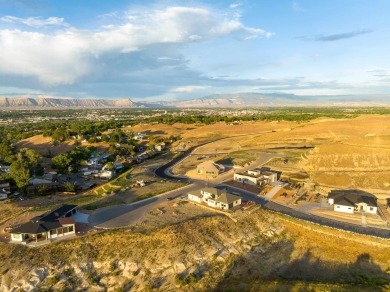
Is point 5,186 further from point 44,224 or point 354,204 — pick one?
point 354,204

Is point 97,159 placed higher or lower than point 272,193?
higher

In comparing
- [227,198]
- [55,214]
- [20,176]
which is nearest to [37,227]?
[55,214]

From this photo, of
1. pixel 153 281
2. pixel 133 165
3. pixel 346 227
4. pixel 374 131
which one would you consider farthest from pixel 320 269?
pixel 374 131

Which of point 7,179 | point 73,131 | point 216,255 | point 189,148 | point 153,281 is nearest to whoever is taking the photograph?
point 153,281

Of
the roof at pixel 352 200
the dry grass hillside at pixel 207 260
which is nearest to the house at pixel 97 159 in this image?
the dry grass hillside at pixel 207 260

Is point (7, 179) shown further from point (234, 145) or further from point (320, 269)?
point (234, 145)
